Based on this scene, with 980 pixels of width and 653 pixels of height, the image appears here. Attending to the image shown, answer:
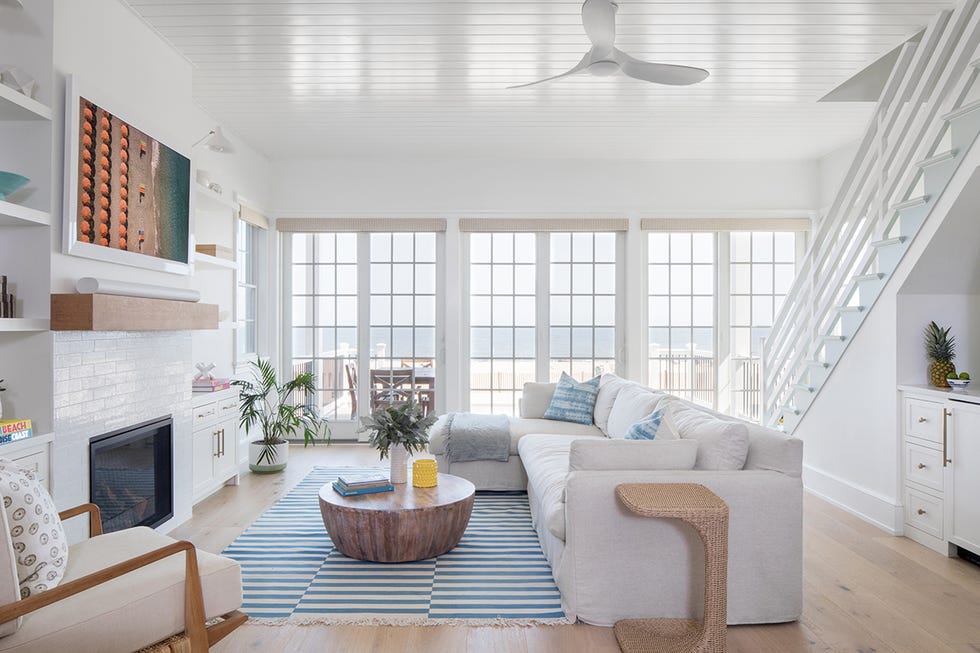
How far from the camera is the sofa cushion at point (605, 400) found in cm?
471

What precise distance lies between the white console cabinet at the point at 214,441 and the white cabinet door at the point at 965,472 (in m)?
4.37

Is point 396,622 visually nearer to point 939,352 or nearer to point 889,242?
point 939,352

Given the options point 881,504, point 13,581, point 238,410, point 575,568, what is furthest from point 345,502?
point 881,504

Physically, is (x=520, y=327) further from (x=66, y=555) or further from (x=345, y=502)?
(x=66, y=555)

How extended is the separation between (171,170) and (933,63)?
4.24 metres

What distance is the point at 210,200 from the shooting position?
484 cm

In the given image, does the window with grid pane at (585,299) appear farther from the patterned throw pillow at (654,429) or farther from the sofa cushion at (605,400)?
the patterned throw pillow at (654,429)

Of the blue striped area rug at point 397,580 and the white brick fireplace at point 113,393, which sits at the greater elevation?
the white brick fireplace at point 113,393

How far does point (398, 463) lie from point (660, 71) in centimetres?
246

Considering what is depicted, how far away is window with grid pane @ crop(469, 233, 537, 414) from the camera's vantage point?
6559 millimetres

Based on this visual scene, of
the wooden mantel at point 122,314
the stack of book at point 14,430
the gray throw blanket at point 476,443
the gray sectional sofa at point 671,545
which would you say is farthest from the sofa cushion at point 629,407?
the stack of book at point 14,430

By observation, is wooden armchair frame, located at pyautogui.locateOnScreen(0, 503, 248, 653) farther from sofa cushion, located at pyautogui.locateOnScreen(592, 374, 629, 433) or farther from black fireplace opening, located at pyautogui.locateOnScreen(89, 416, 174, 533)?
sofa cushion, located at pyautogui.locateOnScreen(592, 374, 629, 433)

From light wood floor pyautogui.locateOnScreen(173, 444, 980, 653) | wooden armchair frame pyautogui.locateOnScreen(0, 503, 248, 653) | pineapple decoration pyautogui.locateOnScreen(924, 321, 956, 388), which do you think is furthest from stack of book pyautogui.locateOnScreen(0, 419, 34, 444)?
pineapple decoration pyautogui.locateOnScreen(924, 321, 956, 388)

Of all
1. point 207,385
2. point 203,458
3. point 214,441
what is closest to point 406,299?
point 207,385
